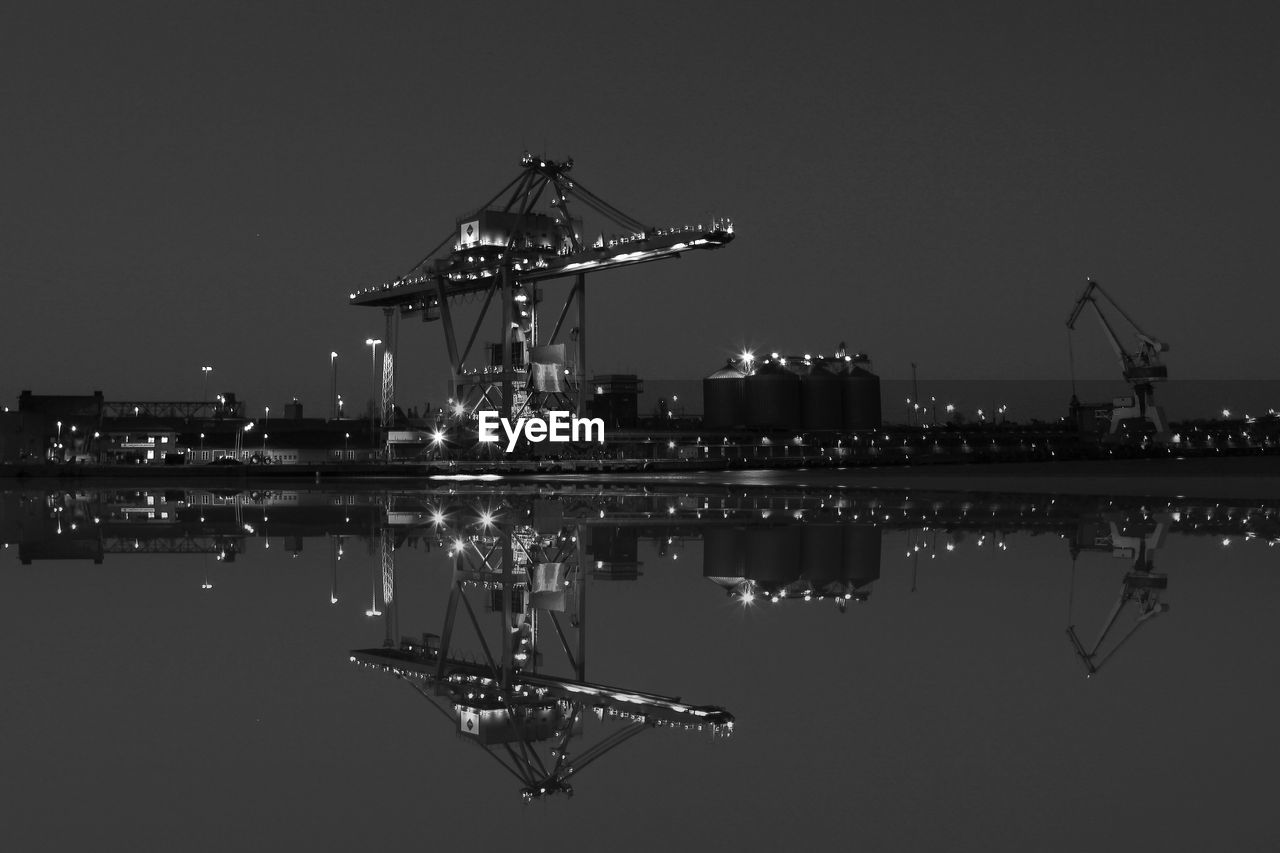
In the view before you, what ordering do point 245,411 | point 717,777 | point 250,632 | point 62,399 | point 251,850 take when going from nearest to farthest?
point 251,850 → point 717,777 → point 250,632 → point 62,399 → point 245,411

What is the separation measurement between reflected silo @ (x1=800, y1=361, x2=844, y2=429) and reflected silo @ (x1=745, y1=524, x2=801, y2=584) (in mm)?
71792

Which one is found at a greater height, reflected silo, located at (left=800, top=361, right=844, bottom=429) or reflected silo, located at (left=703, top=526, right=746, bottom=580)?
reflected silo, located at (left=800, top=361, right=844, bottom=429)

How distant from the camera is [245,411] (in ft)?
359

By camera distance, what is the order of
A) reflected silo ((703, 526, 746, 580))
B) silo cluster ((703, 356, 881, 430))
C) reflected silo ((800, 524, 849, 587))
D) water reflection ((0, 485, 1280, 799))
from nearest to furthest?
water reflection ((0, 485, 1280, 799)) → reflected silo ((800, 524, 849, 587)) → reflected silo ((703, 526, 746, 580)) → silo cluster ((703, 356, 881, 430))

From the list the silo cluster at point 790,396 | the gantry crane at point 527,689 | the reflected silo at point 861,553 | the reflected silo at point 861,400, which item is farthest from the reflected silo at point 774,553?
the reflected silo at point 861,400

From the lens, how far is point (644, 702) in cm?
620

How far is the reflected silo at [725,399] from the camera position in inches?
3575

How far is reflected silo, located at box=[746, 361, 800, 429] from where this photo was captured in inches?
3519

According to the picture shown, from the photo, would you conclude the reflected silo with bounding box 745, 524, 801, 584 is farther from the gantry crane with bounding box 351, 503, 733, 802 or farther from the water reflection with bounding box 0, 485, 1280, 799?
the gantry crane with bounding box 351, 503, 733, 802

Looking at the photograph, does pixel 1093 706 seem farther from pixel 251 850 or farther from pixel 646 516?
pixel 646 516

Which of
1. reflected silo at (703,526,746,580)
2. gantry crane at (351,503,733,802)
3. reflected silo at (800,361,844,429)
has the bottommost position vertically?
reflected silo at (703,526,746,580)

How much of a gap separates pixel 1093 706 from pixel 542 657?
139 inches

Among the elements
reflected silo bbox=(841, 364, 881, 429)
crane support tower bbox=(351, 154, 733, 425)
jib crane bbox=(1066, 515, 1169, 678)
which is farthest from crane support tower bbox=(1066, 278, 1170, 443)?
jib crane bbox=(1066, 515, 1169, 678)

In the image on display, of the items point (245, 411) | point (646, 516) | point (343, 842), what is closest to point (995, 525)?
point (646, 516)
